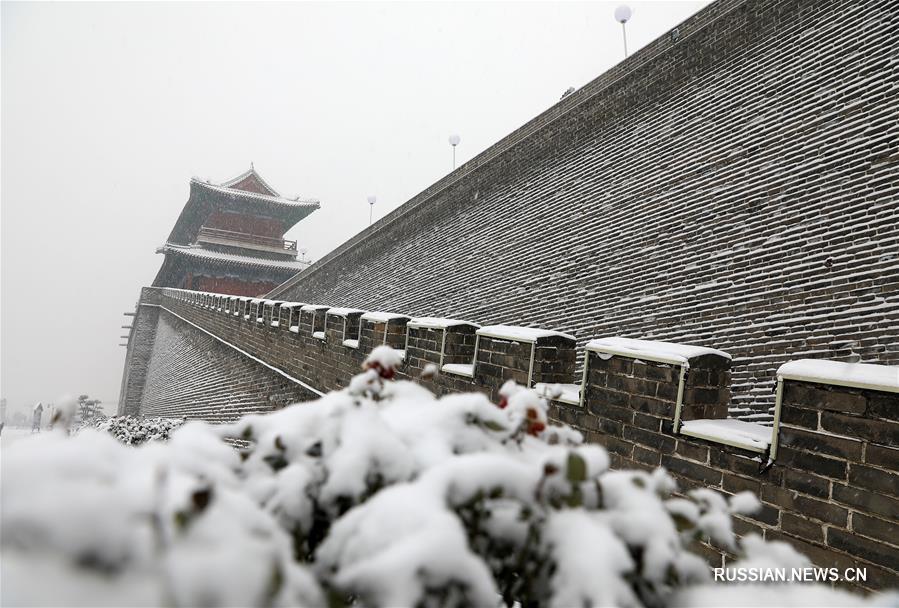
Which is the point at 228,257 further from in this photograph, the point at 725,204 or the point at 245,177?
the point at 725,204

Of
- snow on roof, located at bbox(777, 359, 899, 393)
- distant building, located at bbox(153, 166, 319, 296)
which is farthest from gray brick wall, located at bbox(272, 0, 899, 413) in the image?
distant building, located at bbox(153, 166, 319, 296)

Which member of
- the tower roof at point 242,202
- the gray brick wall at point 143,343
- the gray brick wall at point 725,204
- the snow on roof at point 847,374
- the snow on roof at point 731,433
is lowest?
the gray brick wall at point 143,343

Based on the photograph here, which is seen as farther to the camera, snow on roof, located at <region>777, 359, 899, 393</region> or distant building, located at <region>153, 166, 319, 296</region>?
distant building, located at <region>153, 166, 319, 296</region>

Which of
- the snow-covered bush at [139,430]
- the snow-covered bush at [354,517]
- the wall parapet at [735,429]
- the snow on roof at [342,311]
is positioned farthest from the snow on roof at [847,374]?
the snow-covered bush at [139,430]

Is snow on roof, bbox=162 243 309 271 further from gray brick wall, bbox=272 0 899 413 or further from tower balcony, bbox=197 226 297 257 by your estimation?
gray brick wall, bbox=272 0 899 413

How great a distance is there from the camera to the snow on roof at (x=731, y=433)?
6.12 feet

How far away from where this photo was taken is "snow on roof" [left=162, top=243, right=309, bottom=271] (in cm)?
2244

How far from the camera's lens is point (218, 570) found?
43 centimetres

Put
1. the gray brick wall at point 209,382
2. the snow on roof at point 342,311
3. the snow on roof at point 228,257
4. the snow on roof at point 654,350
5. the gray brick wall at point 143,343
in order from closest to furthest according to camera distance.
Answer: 1. the snow on roof at point 654,350
2. the snow on roof at point 342,311
3. the gray brick wall at point 209,382
4. the gray brick wall at point 143,343
5. the snow on roof at point 228,257

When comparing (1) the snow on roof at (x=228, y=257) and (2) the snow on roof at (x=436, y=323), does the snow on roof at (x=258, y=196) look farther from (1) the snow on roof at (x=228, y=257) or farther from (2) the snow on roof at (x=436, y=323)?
(2) the snow on roof at (x=436, y=323)

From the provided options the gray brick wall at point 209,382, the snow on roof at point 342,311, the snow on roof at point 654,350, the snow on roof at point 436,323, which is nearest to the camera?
the snow on roof at point 654,350

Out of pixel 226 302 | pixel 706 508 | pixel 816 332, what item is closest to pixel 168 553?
pixel 706 508

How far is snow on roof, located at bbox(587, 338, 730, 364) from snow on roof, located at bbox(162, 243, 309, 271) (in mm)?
23582

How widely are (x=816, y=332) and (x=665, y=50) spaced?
532cm
